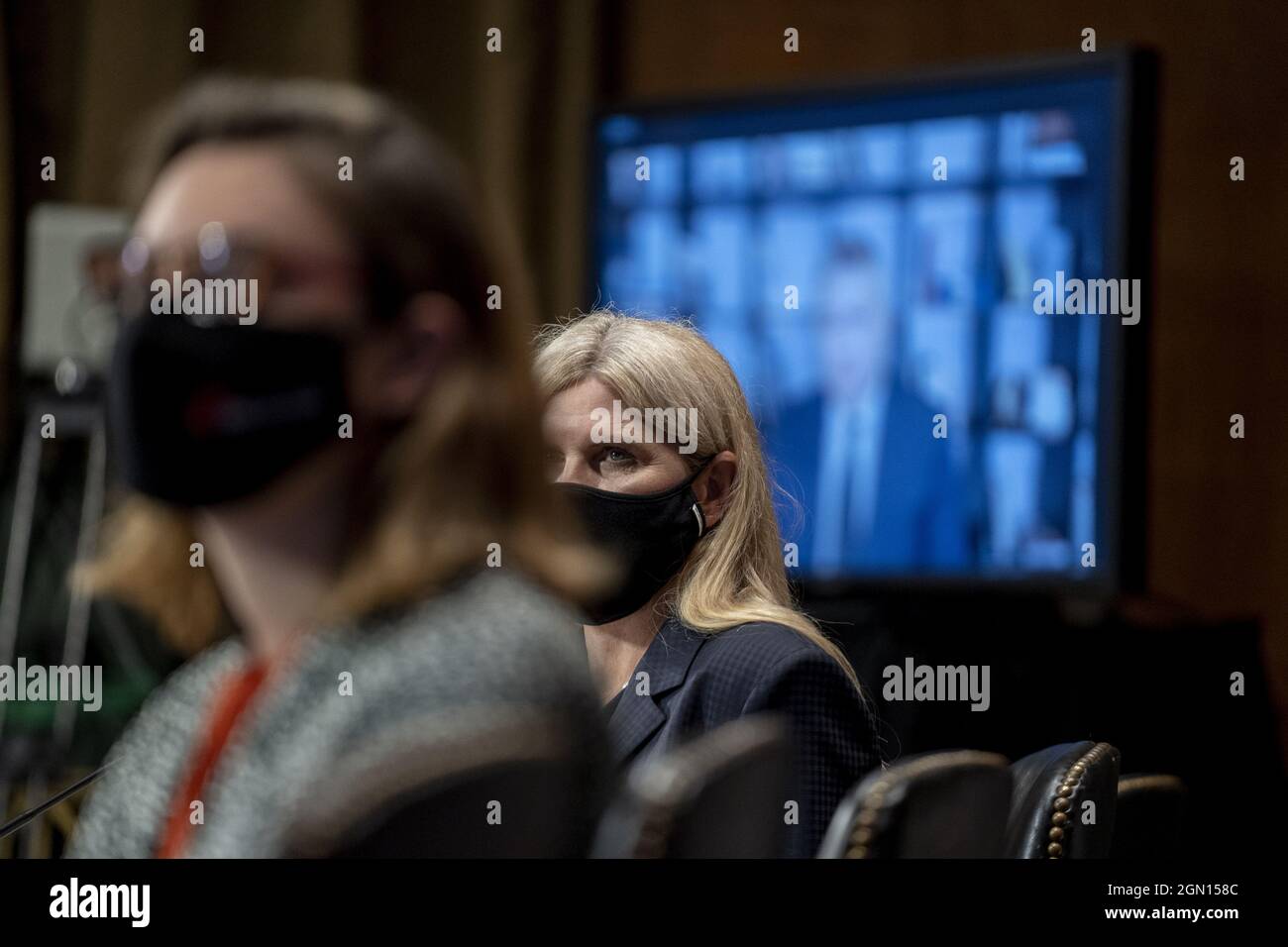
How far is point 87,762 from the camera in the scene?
4.06 metres

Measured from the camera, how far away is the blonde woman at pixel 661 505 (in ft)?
6.69

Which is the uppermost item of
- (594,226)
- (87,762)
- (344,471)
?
(594,226)

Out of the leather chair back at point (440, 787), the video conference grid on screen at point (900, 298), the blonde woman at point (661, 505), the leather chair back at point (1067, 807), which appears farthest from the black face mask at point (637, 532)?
the video conference grid on screen at point (900, 298)

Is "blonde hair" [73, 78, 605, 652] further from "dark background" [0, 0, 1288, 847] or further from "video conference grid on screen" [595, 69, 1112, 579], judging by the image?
"video conference grid on screen" [595, 69, 1112, 579]

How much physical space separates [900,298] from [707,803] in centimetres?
276

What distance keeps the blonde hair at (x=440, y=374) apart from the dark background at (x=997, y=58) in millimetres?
2304

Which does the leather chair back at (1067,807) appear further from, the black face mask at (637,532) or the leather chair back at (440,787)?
the leather chair back at (440,787)

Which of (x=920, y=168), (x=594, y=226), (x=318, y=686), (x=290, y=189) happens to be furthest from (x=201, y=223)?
(x=594, y=226)

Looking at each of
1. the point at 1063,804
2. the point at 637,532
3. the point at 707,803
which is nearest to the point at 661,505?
the point at 637,532

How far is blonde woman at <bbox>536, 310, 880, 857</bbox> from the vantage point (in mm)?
2039

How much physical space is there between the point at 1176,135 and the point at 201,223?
369 cm

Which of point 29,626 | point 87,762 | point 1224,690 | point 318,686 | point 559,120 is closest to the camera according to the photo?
point 318,686

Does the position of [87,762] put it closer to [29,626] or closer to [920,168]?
[29,626]
